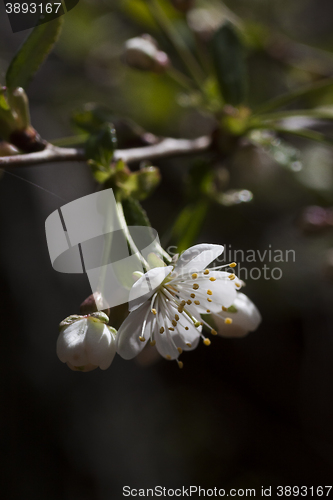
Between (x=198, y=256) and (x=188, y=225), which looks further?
(x=188, y=225)

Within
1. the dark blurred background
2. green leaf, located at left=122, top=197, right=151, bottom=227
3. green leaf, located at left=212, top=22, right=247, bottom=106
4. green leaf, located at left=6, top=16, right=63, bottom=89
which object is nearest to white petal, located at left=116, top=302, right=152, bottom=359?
green leaf, located at left=122, top=197, right=151, bottom=227

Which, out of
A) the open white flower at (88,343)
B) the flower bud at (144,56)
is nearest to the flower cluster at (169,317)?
the open white flower at (88,343)

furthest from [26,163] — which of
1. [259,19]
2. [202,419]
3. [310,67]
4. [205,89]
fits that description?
[259,19]

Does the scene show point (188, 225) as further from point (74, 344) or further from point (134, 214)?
point (74, 344)

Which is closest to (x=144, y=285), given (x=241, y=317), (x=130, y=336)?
(x=130, y=336)

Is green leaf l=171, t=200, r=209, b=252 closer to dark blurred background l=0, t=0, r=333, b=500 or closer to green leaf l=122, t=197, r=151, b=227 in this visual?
green leaf l=122, t=197, r=151, b=227
